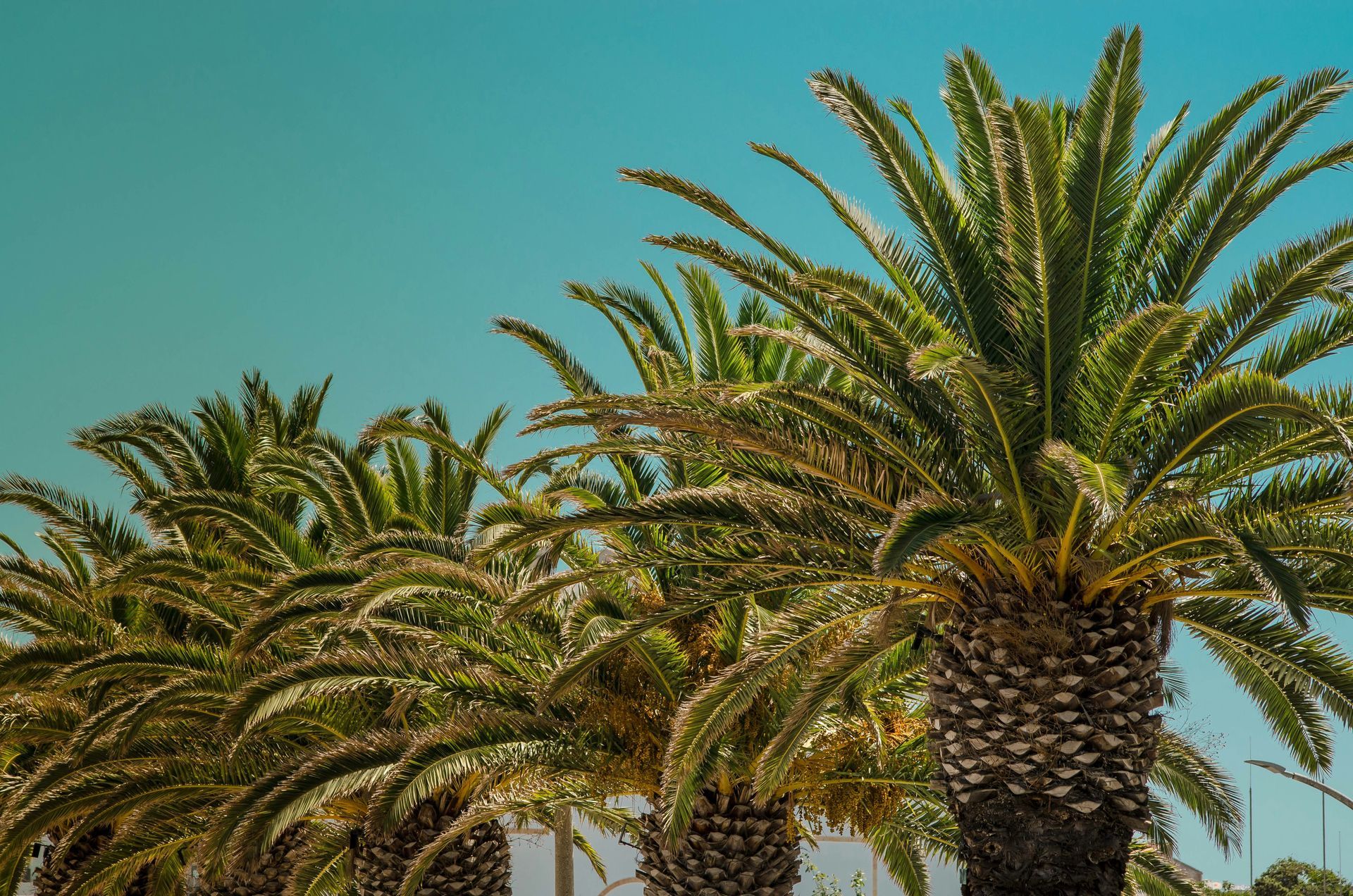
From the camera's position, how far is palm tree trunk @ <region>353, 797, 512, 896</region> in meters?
17.5

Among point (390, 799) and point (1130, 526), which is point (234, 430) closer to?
point (390, 799)

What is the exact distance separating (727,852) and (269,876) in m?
8.75

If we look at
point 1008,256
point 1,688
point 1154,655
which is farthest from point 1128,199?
point 1,688

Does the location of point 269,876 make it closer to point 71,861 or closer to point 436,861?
point 436,861

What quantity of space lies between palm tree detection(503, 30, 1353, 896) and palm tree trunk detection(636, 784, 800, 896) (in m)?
3.52

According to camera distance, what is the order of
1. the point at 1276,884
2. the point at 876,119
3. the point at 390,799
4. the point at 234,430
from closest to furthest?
the point at 876,119 < the point at 390,799 < the point at 234,430 < the point at 1276,884

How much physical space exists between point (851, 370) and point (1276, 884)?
35.5 metres

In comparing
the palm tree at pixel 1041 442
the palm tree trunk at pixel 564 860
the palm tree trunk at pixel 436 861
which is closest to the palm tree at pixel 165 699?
the palm tree trunk at pixel 436 861

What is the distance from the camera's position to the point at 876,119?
11.0m

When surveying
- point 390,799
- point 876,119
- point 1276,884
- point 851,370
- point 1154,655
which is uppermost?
point 876,119

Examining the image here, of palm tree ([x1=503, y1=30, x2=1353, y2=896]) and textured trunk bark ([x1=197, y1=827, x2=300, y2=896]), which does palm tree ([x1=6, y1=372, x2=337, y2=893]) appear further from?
palm tree ([x1=503, y1=30, x2=1353, y2=896])

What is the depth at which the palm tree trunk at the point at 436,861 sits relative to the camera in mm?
Result: 17531

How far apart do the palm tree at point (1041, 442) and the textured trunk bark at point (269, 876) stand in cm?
1079

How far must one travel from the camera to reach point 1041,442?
33.8 ft
